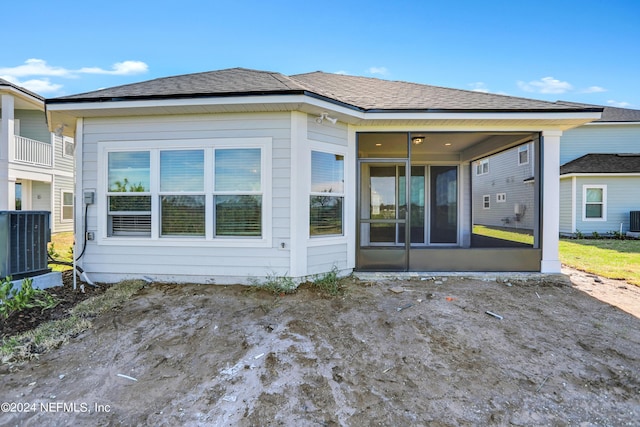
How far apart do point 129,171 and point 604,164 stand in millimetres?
17899

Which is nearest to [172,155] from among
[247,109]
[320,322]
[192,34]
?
[247,109]

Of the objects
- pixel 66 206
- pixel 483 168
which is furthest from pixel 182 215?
pixel 483 168

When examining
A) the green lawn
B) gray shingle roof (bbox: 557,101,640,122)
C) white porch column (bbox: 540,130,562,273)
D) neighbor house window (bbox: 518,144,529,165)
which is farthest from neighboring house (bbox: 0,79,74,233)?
gray shingle roof (bbox: 557,101,640,122)

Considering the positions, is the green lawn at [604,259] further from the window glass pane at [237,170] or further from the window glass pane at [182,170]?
the window glass pane at [182,170]

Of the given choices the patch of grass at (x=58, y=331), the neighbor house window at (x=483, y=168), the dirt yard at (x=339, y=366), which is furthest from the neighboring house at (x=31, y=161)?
the neighbor house window at (x=483, y=168)

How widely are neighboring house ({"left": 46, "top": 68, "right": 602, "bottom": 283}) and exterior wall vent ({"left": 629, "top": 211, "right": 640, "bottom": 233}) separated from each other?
10798mm

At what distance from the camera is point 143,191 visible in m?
5.01

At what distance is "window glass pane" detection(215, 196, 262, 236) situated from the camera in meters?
4.85

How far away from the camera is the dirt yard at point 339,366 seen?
2.08m

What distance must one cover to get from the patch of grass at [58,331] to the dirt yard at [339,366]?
14 centimetres

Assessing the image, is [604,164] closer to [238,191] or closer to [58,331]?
[238,191]

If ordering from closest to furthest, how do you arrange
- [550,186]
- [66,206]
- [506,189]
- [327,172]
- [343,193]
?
[327,172] → [343,193] → [550,186] → [66,206] → [506,189]

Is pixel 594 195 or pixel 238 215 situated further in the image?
pixel 594 195

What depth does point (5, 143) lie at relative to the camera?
35.0 feet
